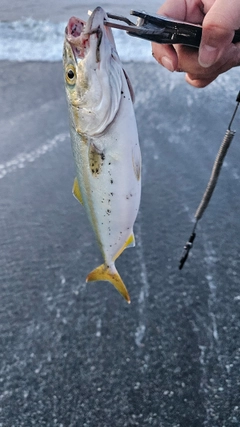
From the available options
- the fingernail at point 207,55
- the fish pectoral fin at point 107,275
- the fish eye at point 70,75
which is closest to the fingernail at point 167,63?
the fingernail at point 207,55

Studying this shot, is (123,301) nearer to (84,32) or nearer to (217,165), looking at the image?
(217,165)

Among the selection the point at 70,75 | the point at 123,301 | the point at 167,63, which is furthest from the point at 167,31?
the point at 123,301

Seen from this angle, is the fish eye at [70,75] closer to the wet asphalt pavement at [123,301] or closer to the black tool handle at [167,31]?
the black tool handle at [167,31]

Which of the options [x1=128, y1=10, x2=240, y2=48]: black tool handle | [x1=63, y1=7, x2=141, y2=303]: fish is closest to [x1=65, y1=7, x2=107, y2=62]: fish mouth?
[x1=63, y1=7, x2=141, y2=303]: fish

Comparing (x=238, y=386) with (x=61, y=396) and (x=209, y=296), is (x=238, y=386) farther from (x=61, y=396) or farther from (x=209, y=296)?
(x=61, y=396)

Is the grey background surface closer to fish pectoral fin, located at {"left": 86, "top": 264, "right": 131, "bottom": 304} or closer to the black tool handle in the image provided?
fish pectoral fin, located at {"left": 86, "top": 264, "right": 131, "bottom": 304}

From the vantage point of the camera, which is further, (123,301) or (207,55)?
(123,301)
